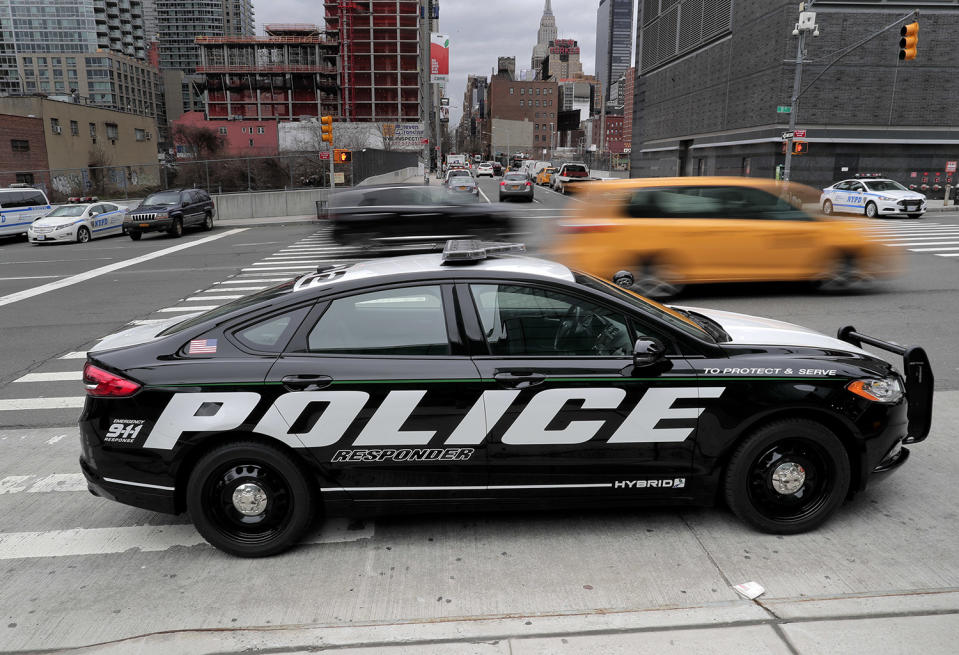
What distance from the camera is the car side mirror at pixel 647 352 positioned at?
363cm

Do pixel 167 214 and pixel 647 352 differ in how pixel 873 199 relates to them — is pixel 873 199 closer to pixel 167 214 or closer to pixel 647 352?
pixel 167 214

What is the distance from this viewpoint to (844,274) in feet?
35.1

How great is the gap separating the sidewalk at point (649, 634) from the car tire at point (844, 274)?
822 centimetres

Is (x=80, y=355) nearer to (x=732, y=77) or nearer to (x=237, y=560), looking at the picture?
(x=237, y=560)

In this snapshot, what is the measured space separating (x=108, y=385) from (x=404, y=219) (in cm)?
1238

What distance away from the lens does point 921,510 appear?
13.8 ft

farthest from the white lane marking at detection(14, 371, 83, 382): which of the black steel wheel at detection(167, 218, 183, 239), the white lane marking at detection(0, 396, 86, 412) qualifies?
the black steel wheel at detection(167, 218, 183, 239)

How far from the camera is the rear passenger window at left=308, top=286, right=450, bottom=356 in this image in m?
3.77

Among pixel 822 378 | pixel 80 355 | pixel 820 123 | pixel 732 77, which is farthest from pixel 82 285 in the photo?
pixel 732 77

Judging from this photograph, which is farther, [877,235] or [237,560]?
[877,235]

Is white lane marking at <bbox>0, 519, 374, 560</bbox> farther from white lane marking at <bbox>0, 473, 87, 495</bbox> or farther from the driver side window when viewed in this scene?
the driver side window

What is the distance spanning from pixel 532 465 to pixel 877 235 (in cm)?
1979

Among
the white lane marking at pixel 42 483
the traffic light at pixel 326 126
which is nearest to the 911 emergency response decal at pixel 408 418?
the white lane marking at pixel 42 483

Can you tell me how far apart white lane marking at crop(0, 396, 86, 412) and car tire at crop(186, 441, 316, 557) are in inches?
145
